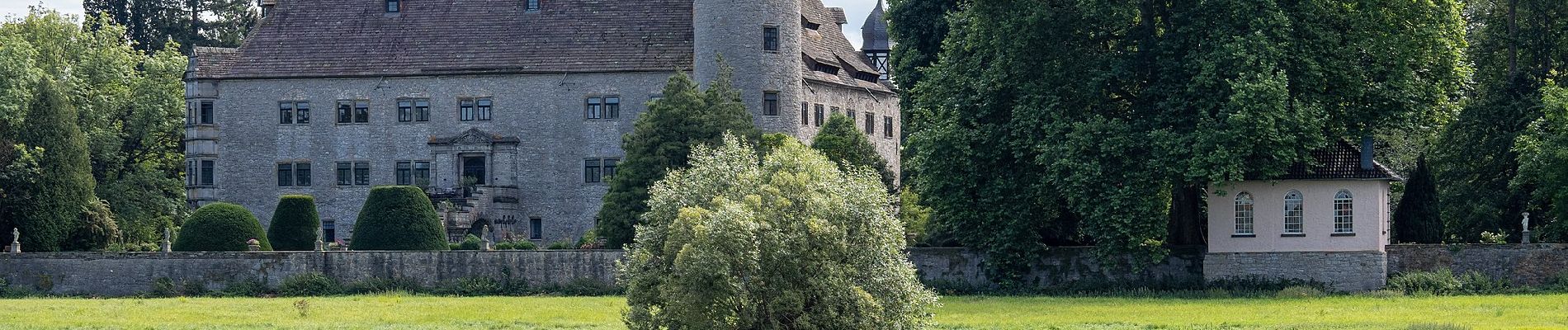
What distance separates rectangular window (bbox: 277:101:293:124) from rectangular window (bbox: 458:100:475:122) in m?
5.71

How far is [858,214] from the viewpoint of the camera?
A: 34562 mm

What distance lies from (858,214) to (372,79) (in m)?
41.8

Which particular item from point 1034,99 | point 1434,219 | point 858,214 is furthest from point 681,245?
point 1434,219

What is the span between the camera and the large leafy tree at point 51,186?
57.7 m

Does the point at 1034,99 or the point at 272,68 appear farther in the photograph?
the point at 272,68

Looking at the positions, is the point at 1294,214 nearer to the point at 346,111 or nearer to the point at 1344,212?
the point at 1344,212

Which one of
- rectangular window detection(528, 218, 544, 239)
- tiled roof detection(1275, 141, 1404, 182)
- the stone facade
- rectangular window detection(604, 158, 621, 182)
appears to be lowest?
the stone facade

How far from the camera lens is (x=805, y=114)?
7206cm

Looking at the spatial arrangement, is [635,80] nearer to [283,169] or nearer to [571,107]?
[571,107]

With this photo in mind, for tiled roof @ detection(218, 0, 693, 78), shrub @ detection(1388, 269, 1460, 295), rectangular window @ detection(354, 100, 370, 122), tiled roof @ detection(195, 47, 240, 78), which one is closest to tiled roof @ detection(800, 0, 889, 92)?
tiled roof @ detection(218, 0, 693, 78)

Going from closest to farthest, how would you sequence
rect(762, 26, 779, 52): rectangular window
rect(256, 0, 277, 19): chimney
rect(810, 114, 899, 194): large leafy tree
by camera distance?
rect(810, 114, 899, 194): large leafy tree < rect(762, 26, 779, 52): rectangular window < rect(256, 0, 277, 19): chimney

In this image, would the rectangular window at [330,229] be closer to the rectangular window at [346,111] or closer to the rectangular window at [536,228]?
the rectangular window at [346,111]

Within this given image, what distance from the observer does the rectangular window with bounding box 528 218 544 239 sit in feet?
241

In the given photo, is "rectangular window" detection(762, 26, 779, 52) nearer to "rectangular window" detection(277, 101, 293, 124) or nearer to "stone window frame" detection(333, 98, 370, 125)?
"stone window frame" detection(333, 98, 370, 125)
